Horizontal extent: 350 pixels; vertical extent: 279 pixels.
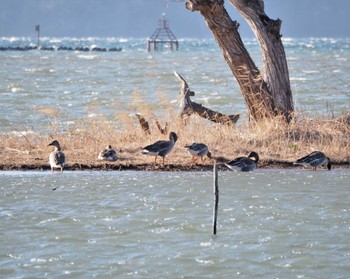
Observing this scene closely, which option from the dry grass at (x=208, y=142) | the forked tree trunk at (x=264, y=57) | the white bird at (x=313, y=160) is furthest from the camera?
the forked tree trunk at (x=264, y=57)

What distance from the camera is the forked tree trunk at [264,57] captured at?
66.2 feet

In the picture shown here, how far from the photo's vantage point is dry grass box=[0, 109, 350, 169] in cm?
1784

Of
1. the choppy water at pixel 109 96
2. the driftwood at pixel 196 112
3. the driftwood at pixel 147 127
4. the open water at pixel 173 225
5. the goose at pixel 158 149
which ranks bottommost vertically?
the open water at pixel 173 225

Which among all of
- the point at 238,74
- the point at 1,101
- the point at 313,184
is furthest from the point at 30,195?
the point at 1,101

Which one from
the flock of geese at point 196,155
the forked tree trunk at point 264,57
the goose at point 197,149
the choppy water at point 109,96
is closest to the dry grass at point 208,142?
the flock of geese at point 196,155

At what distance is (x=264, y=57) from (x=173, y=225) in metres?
7.76

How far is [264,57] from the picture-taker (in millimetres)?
20438

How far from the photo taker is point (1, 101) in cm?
3869

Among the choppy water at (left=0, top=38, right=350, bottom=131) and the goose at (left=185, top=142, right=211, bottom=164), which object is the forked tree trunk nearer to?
the choppy water at (left=0, top=38, right=350, bottom=131)

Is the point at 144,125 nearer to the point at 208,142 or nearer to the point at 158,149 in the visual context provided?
the point at 208,142

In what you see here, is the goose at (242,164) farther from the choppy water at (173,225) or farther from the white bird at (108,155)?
the white bird at (108,155)

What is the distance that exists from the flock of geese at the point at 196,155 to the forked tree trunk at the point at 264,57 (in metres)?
3.13

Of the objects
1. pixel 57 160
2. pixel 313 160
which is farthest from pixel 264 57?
pixel 57 160

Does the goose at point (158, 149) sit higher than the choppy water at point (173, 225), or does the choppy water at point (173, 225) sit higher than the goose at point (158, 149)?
the goose at point (158, 149)
